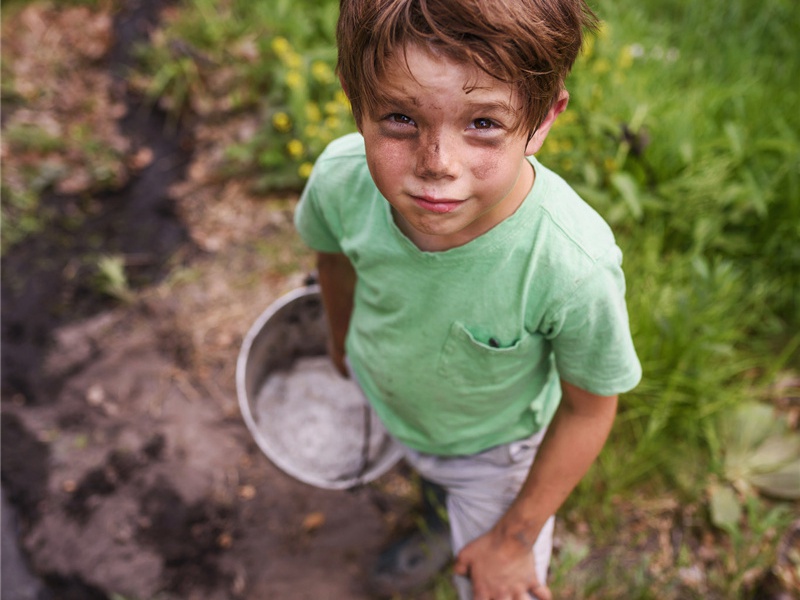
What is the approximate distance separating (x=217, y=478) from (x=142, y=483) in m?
0.28

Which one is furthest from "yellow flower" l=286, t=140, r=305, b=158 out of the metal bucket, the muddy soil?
the metal bucket

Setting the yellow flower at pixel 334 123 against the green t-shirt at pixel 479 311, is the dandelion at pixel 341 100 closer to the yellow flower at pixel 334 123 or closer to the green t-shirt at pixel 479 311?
the yellow flower at pixel 334 123

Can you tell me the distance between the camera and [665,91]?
2.67m

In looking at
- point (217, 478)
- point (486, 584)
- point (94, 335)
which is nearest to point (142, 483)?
point (217, 478)

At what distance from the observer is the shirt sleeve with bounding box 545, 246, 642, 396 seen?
40.4 inches

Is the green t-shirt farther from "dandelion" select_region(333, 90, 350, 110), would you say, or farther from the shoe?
"dandelion" select_region(333, 90, 350, 110)

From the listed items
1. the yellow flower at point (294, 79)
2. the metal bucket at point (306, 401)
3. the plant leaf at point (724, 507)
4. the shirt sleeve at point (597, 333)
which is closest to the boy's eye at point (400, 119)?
the shirt sleeve at point (597, 333)

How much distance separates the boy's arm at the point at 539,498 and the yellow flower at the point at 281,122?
2.10 meters

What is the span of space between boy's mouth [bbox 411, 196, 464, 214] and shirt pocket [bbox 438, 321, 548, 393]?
0.30m

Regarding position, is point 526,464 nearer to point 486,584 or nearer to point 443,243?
point 486,584

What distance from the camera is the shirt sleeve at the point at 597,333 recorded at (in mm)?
1026

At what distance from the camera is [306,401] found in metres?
2.33

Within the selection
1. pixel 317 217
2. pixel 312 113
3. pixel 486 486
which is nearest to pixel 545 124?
pixel 317 217

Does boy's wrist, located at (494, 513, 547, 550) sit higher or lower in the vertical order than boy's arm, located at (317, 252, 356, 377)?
lower
